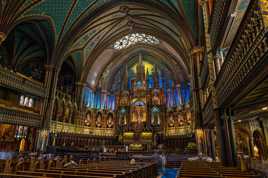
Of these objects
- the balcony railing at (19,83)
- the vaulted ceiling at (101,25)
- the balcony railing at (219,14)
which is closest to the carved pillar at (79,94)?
the vaulted ceiling at (101,25)

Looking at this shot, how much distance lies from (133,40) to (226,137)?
82.3 ft

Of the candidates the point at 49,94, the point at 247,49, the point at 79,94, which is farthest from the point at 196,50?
the point at 79,94

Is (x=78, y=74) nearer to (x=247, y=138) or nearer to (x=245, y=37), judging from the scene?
(x=247, y=138)

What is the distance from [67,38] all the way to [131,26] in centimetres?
1009

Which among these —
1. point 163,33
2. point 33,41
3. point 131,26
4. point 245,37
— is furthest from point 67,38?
point 245,37

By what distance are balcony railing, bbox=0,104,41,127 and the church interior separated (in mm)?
97

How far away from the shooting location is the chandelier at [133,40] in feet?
97.1

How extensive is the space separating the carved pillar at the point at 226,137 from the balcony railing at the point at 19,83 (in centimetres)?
1745

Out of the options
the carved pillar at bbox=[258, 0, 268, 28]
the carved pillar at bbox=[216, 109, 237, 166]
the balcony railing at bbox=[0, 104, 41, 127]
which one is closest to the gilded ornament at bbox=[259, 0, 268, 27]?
the carved pillar at bbox=[258, 0, 268, 28]

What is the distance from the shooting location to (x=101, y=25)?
24.8 m

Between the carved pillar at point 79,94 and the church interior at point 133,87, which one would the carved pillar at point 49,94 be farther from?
the carved pillar at point 79,94

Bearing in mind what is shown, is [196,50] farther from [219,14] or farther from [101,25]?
[101,25]

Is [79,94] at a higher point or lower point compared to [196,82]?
higher

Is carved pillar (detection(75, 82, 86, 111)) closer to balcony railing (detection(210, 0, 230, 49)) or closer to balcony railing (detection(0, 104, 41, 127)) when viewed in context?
balcony railing (detection(0, 104, 41, 127))
